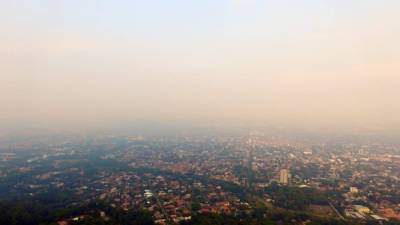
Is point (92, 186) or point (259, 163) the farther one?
point (259, 163)

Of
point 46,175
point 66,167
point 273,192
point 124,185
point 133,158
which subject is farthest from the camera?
point 133,158

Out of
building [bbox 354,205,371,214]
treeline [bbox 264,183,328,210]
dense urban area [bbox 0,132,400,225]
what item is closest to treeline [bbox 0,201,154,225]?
dense urban area [bbox 0,132,400,225]

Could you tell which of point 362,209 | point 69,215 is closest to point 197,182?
point 69,215

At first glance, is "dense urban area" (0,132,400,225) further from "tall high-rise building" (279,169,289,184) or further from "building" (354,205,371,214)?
"tall high-rise building" (279,169,289,184)

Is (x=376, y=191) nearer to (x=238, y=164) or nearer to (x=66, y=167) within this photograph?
(x=238, y=164)

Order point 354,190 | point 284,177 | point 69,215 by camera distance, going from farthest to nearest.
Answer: point 284,177 → point 354,190 → point 69,215

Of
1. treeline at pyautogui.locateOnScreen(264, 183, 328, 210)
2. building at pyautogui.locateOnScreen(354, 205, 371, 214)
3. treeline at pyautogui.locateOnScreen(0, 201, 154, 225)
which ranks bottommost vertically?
building at pyautogui.locateOnScreen(354, 205, 371, 214)

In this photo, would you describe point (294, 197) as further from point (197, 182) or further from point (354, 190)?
point (197, 182)

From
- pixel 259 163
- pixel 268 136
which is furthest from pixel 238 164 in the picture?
pixel 268 136
